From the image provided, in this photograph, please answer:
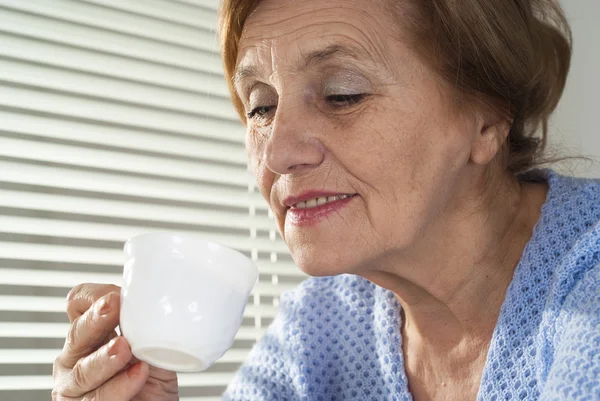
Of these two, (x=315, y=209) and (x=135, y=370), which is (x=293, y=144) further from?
(x=135, y=370)

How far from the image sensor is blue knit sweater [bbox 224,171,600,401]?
959 mm

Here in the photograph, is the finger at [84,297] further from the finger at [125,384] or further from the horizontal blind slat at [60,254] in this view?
the horizontal blind slat at [60,254]

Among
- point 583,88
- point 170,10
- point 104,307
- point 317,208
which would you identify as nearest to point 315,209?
point 317,208

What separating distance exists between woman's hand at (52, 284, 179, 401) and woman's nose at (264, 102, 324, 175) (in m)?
0.32

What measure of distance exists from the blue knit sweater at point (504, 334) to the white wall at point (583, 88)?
0.83 m

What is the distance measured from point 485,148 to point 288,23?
41cm

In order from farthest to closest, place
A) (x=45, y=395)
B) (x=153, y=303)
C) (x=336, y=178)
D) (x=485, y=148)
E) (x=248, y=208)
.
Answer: (x=248, y=208), (x=45, y=395), (x=485, y=148), (x=336, y=178), (x=153, y=303)

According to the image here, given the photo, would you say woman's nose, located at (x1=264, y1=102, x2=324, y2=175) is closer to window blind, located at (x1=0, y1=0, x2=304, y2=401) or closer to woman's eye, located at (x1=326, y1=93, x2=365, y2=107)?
woman's eye, located at (x1=326, y1=93, x2=365, y2=107)

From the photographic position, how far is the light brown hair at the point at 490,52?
1.16 m

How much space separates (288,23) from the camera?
1164mm

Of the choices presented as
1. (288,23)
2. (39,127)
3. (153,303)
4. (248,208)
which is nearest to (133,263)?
(153,303)

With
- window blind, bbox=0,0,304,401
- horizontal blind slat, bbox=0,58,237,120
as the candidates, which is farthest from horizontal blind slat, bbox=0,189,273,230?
horizontal blind slat, bbox=0,58,237,120

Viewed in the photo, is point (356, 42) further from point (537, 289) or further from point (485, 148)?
point (537, 289)

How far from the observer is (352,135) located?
1114mm
